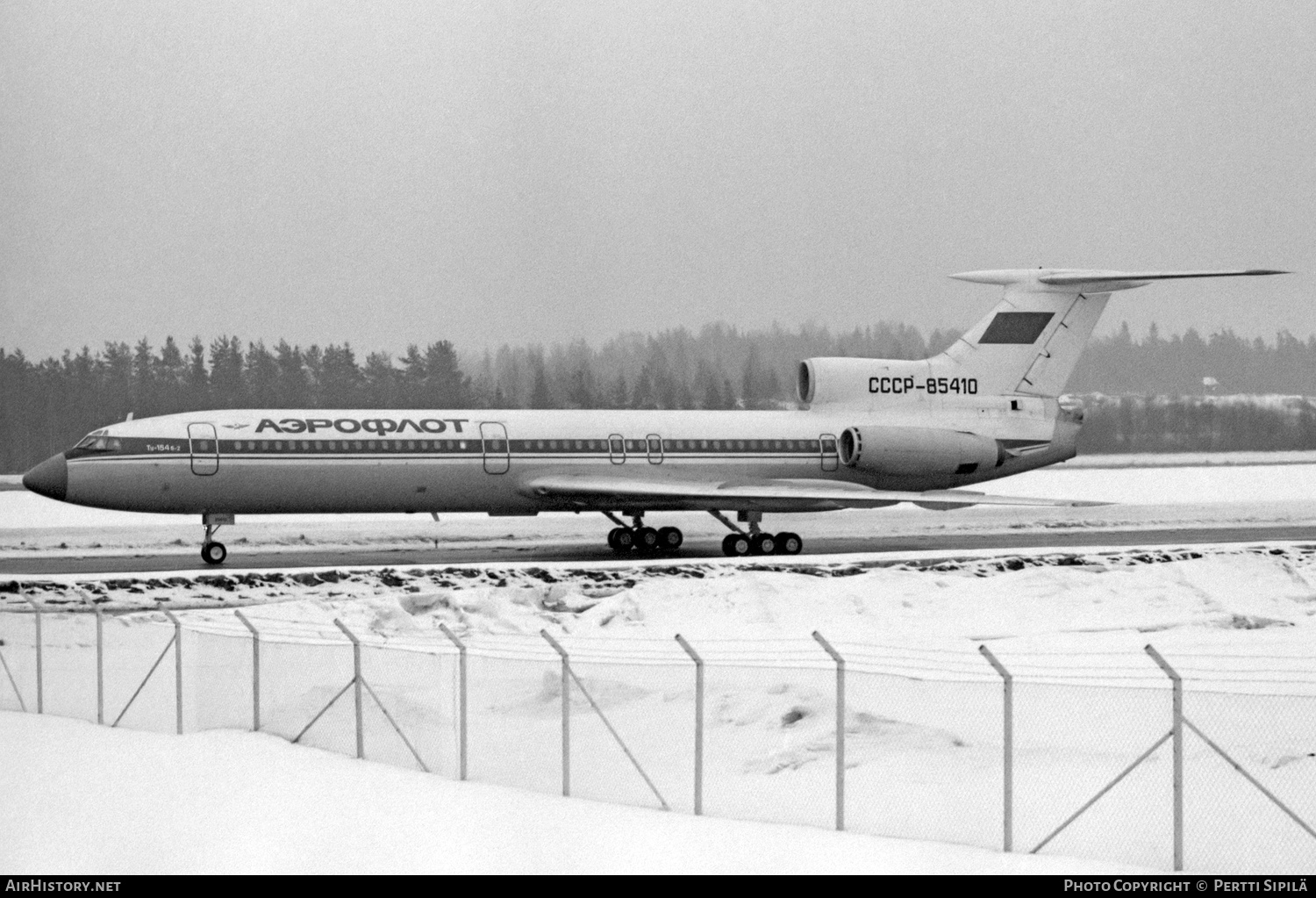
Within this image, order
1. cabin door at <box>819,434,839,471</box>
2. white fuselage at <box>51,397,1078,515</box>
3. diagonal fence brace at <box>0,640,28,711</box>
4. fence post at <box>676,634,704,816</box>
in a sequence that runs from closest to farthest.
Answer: fence post at <box>676,634,704,816</box>
diagonal fence brace at <box>0,640,28,711</box>
white fuselage at <box>51,397,1078,515</box>
cabin door at <box>819,434,839,471</box>

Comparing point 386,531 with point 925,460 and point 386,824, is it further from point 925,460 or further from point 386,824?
point 386,824

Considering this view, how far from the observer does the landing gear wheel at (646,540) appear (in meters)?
35.8

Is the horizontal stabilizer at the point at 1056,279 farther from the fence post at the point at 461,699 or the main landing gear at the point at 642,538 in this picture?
the fence post at the point at 461,699

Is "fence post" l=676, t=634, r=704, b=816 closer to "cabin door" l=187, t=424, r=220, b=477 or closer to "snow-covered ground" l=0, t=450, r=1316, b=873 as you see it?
Answer: "snow-covered ground" l=0, t=450, r=1316, b=873

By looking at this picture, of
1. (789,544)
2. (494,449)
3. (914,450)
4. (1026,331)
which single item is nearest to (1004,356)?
(1026,331)

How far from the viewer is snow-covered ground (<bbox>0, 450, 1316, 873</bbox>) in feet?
55.0

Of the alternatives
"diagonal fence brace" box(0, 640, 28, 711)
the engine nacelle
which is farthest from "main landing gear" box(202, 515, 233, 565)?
the engine nacelle

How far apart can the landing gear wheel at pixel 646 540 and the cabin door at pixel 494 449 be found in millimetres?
3723

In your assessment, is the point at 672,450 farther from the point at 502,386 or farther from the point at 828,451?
the point at 502,386

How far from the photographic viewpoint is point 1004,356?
38.8m

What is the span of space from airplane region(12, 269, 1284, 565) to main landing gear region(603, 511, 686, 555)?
55 mm

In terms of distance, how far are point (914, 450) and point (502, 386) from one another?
17.1 metres
